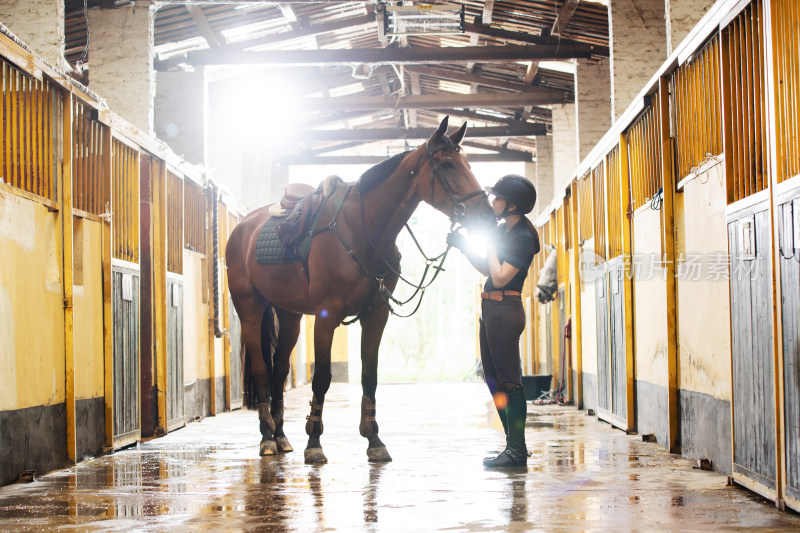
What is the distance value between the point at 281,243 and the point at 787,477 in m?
3.64

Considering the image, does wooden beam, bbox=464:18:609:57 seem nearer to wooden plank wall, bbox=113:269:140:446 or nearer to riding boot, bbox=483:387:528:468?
wooden plank wall, bbox=113:269:140:446

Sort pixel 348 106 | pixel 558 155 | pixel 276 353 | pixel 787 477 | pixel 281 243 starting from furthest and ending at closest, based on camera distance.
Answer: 1. pixel 348 106
2. pixel 558 155
3. pixel 276 353
4. pixel 281 243
5. pixel 787 477

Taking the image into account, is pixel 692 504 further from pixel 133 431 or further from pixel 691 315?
pixel 133 431

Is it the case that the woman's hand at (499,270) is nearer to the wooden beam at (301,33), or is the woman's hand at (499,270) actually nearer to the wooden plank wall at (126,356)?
the wooden plank wall at (126,356)

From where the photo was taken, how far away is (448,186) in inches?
201

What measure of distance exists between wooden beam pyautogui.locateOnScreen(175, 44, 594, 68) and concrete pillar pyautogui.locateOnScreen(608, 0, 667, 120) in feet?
9.05

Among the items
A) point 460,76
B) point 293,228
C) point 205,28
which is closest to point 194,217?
point 293,228

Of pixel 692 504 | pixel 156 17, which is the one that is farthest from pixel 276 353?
pixel 156 17

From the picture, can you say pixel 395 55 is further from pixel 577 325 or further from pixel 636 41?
pixel 577 325

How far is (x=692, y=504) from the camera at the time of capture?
12.4 ft

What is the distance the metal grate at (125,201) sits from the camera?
702 cm

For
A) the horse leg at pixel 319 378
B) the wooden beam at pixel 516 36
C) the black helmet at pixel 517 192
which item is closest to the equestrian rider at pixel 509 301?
the black helmet at pixel 517 192

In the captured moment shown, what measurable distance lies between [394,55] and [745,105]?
954 centimetres

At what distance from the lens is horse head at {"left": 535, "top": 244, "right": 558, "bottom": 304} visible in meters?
12.1
